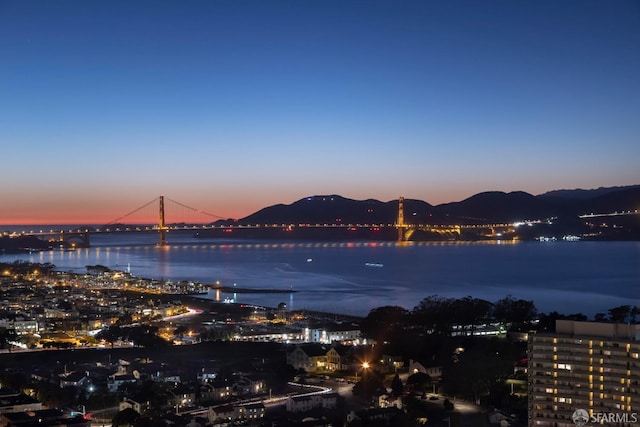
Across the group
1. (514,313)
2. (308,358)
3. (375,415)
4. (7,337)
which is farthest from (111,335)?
(514,313)

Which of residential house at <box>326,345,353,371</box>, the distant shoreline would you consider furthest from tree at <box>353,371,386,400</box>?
the distant shoreline

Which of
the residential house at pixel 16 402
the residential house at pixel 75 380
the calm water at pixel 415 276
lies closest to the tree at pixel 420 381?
the residential house at pixel 75 380

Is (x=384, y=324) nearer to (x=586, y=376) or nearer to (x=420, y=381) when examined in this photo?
(x=420, y=381)

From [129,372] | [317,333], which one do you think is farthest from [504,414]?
[317,333]

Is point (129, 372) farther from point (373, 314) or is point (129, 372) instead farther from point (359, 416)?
point (373, 314)

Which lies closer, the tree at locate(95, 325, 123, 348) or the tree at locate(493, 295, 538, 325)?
the tree at locate(95, 325, 123, 348)

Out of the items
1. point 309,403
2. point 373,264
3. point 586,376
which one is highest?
point 586,376

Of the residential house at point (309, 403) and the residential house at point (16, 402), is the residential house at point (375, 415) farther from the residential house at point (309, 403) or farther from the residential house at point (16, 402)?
the residential house at point (16, 402)

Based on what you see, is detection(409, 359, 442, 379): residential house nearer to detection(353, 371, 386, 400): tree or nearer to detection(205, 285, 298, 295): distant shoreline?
detection(353, 371, 386, 400): tree

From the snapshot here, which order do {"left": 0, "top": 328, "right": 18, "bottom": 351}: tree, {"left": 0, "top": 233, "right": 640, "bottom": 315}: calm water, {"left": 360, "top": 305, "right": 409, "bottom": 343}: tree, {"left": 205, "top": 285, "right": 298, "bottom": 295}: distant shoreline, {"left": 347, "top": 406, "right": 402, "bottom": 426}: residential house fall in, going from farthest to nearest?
{"left": 205, "top": 285, "right": 298, "bottom": 295}: distant shoreline → {"left": 0, "top": 233, "right": 640, "bottom": 315}: calm water → {"left": 0, "top": 328, "right": 18, "bottom": 351}: tree → {"left": 360, "top": 305, "right": 409, "bottom": 343}: tree → {"left": 347, "top": 406, "right": 402, "bottom": 426}: residential house
